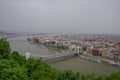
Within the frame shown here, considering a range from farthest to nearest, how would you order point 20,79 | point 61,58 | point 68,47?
point 68,47
point 61,58
point 20,79

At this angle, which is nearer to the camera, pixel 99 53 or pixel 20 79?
pixel 20 79

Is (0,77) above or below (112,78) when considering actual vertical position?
above

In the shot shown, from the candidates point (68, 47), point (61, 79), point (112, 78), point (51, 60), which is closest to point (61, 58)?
point (51, 60)

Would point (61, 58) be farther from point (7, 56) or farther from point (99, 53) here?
point (7, 56)

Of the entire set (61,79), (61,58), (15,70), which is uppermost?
(15,70)

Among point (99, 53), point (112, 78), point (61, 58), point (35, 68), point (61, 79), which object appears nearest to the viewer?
point (61, 79)

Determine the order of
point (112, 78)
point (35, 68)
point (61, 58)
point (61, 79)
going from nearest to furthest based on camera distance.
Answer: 1. point (61, 79)
2. point (35, 68)
3. point (112, 78)
4. point (61, 58)

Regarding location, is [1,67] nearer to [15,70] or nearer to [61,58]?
[15,70]

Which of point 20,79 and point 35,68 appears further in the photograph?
point 35,68

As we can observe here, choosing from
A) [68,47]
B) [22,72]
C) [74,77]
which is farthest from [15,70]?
[68,47]
